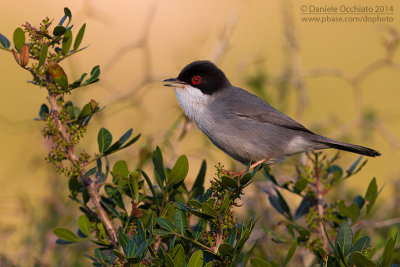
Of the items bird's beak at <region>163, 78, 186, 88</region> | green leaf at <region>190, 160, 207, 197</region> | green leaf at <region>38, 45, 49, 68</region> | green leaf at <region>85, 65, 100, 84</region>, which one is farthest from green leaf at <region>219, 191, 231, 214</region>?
bird's beak at <region>163, 78, 186, 88</region>

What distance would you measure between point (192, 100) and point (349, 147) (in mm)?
1215

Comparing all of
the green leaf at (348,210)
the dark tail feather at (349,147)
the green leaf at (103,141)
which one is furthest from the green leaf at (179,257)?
the dark tail feather at (349,147)

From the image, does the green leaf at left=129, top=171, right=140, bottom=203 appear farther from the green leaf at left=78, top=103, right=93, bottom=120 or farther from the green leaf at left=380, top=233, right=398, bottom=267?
the green leaf at left=380, top=233, right=398, bottom=267

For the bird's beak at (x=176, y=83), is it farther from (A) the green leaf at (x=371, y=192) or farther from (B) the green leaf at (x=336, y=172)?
(A) the green leaf at (x=371, y=192)

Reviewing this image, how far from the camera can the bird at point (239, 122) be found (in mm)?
3338

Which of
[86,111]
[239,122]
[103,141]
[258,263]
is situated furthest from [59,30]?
[239,122]

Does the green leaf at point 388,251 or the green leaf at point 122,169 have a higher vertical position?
the green leaf at point 388,251

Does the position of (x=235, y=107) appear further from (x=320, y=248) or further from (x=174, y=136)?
→ (x=320, y=248)

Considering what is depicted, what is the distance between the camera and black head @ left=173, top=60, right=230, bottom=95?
11.9 ft

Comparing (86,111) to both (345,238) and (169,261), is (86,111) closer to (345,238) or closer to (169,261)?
(169,261)

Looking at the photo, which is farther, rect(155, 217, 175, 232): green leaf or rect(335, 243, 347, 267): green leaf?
rect(155, 217, 175, 232): green leaf

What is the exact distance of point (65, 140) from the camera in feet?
6.53

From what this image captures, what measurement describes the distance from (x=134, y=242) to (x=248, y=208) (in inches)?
77.0

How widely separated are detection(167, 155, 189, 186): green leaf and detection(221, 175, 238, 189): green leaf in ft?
0.61
